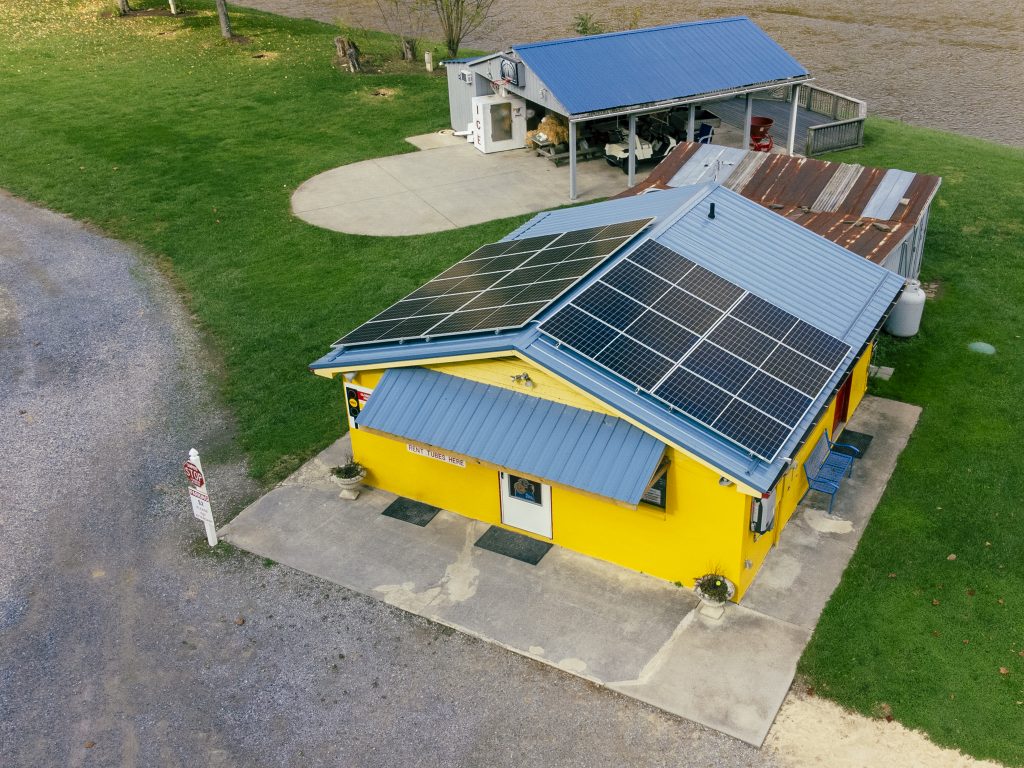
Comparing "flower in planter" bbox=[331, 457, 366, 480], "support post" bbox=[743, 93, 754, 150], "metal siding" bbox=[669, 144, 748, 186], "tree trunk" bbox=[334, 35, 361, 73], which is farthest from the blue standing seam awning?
"tree trunk" bbox=[334, 35, 361, 73]

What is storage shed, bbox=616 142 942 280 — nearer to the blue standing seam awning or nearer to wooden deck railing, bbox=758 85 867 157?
the blue standing seam awning

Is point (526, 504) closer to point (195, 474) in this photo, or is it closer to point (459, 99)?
point (195, 474)

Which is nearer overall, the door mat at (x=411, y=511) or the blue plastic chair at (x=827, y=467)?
the blue plastic chair at (x=827, y=467)

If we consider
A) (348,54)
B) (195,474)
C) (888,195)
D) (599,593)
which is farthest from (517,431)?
(348,54)

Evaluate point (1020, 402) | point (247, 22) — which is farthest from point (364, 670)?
point (247, 22)

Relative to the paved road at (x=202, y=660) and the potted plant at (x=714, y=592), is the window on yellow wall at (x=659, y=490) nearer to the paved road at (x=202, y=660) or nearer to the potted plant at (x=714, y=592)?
the potted plant at (x=714, y=592)

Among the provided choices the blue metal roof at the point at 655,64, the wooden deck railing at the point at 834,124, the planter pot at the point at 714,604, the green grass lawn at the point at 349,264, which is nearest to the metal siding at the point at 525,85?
the blue metal roof at the point at 655,64
